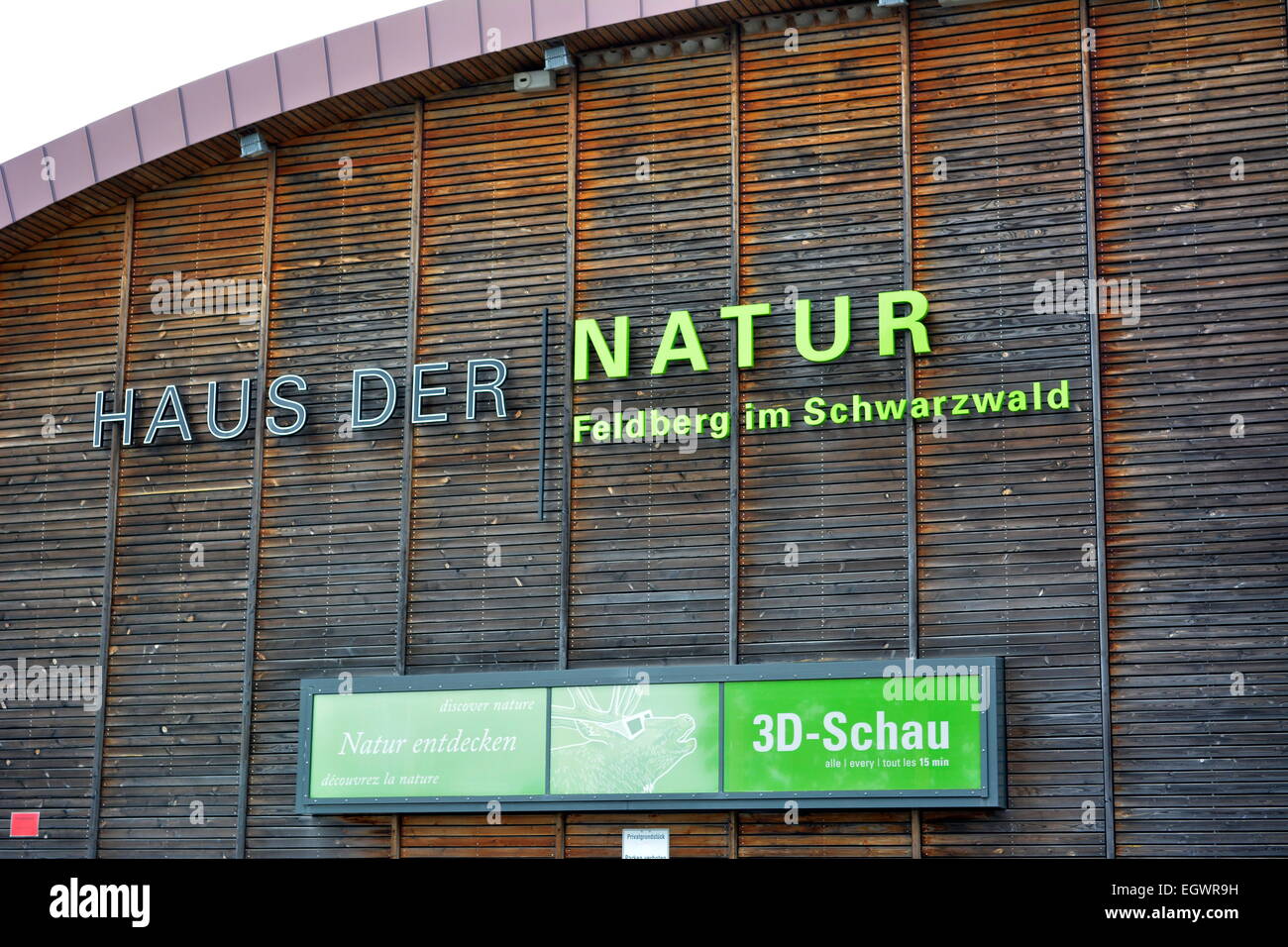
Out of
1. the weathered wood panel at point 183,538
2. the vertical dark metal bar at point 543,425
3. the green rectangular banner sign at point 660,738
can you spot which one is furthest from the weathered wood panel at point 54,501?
the vertical dark metal bar at point 543,425

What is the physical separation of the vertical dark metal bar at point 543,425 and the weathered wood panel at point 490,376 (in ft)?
0.14

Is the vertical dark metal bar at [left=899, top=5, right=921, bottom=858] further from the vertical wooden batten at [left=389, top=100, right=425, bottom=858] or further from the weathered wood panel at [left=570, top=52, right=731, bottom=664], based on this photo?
the vertical wooden batten at [left=389, top=100, right=425, bottom=858]

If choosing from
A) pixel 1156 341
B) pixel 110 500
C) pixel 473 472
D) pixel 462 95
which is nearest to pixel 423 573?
pixel 473 472

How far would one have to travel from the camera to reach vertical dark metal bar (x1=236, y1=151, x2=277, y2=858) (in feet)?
61.5

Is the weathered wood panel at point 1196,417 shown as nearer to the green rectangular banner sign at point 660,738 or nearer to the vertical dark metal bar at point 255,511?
the green rectangular banner sign at point 660,738

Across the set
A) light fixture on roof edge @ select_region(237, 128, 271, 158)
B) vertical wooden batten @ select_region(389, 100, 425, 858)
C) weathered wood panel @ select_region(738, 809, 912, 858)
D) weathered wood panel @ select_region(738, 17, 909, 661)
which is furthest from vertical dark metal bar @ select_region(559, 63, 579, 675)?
light fixture on roof edge @ select_region(237, 128, 271, 158)

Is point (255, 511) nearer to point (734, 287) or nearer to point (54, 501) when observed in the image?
point (54, 501)

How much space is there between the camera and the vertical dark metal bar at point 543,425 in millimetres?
18344

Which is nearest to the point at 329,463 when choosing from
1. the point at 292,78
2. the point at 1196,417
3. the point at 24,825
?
the point at 292,78

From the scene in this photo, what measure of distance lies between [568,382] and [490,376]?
853 mm

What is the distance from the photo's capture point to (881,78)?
1817 cm
